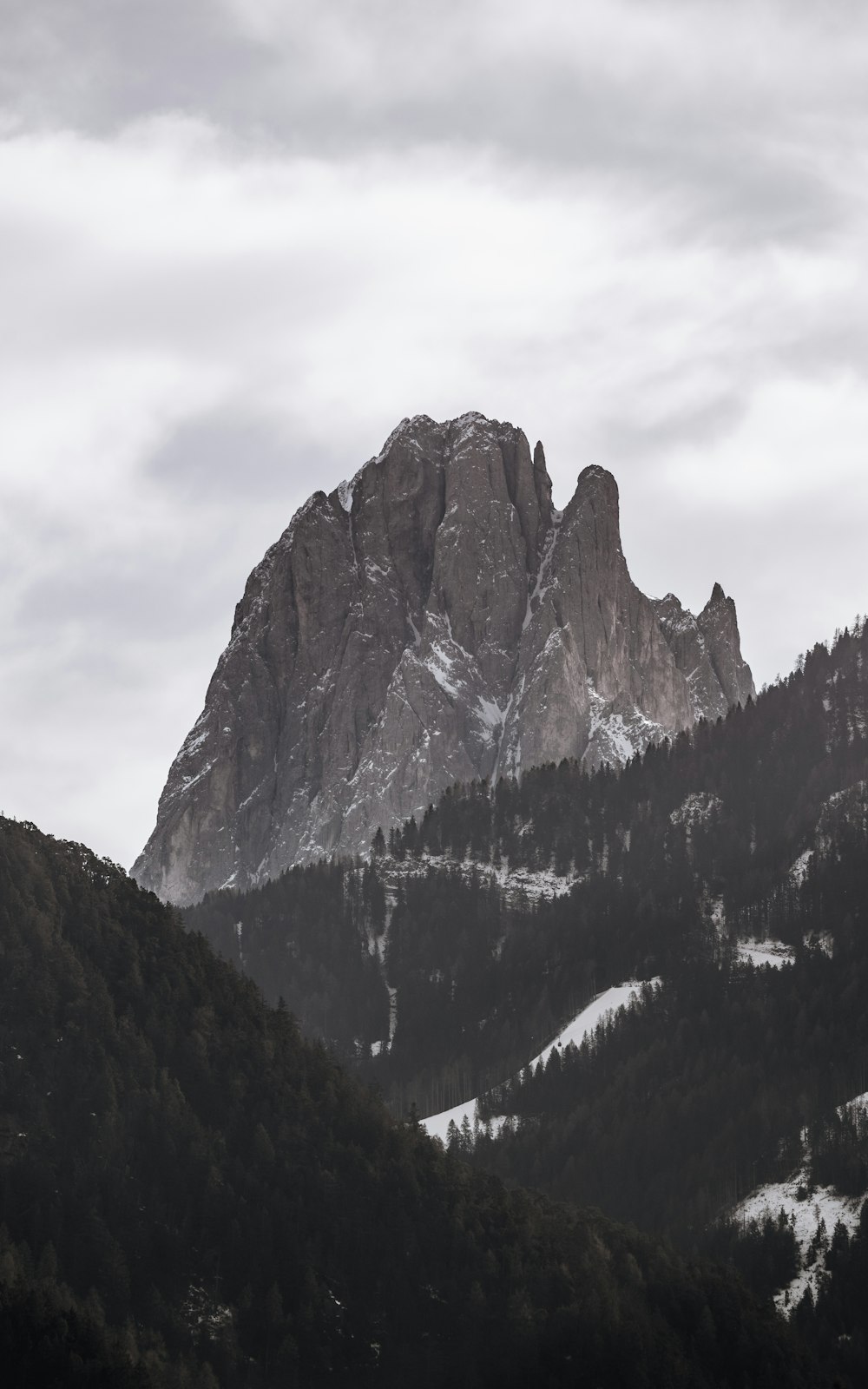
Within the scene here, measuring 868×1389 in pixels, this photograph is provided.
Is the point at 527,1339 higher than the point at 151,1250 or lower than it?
lower

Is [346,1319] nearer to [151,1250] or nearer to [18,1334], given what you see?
[151,1250]

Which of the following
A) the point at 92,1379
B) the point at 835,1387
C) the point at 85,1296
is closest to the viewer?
the point at 835,1387

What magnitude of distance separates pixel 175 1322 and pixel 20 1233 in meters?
15.1

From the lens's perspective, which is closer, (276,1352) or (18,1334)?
(18,1334)

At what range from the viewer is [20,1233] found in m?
194

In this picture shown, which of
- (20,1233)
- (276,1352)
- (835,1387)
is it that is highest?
(20,1233)

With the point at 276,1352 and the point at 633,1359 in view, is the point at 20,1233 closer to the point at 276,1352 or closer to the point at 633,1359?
the point at 276,1352

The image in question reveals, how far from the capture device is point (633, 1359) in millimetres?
198500

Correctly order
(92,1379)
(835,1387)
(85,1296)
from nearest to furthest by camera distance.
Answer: (835,1387), (92,1379), (85,1296)

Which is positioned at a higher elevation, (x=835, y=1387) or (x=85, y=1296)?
(x=85, y=1296)

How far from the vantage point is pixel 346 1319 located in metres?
199

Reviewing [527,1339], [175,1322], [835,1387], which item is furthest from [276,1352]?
[835,1387]

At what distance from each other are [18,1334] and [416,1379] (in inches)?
1427

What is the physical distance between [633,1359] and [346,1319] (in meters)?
24.9
